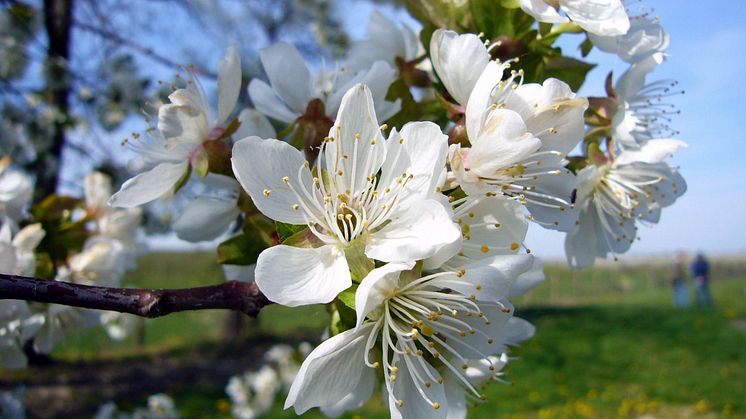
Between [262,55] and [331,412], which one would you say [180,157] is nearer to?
[262,55]

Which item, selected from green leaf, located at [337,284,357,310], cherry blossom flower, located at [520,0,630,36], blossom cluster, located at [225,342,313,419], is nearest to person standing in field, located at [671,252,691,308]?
blossom cluster, located at [225,342,313,419]

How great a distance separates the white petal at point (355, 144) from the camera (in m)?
0.76

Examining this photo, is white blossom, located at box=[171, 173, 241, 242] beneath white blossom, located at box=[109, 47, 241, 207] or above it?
beneath

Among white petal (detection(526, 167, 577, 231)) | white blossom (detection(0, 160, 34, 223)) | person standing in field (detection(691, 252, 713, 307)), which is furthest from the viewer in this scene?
person standing in field (detection(691, 252, 713, 307))

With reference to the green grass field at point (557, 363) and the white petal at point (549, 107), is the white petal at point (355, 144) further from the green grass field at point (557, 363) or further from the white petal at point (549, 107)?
the green grass field at point (557, 363)

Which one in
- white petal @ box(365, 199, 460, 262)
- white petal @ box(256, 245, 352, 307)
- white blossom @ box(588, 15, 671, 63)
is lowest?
white petal @ box(256, 245, 352, 307)

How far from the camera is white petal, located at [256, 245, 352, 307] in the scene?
2.14 feet

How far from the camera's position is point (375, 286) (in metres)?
0.66

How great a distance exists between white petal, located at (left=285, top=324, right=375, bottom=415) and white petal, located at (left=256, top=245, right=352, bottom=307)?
0.21ft

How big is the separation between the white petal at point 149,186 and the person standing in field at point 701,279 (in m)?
14.2

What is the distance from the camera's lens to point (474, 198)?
75 centimetres

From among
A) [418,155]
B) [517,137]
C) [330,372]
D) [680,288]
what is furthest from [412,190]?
[680,288]

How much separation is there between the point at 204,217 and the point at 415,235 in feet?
1.79

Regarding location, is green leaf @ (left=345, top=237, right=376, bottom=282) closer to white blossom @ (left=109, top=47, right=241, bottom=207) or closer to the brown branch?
the brown branch
